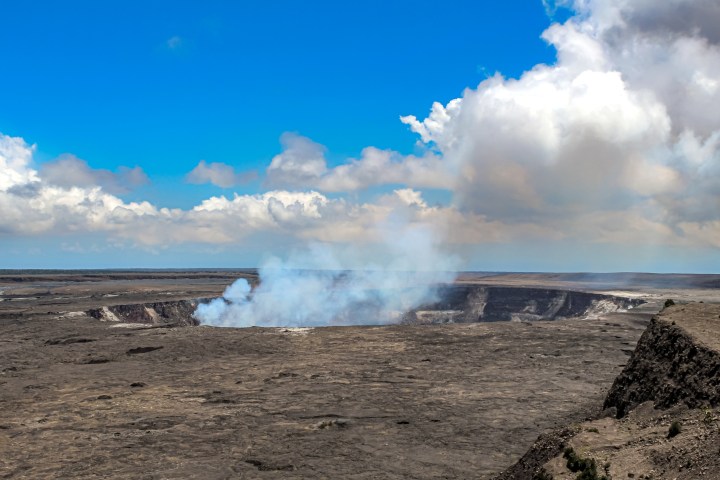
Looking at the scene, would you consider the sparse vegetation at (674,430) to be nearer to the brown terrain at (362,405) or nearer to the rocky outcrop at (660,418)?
the rocky outcrop at (660,418)

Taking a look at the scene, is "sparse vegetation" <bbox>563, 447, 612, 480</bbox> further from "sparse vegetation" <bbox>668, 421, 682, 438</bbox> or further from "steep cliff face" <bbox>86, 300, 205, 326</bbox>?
"steep cliff face" <bbox>86, 300, 205, 326</bbox>

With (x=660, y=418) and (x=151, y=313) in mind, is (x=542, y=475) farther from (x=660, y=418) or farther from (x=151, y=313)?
(x=151, y=313)

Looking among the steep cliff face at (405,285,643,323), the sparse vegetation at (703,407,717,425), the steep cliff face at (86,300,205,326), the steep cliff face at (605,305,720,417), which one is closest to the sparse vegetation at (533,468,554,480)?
the sparse vegetation at (703,407,717,425)

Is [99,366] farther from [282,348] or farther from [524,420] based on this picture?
[524,420]

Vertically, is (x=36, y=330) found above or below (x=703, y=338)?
below

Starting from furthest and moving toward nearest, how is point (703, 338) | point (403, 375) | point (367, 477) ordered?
point (403, 375) → point (367, 477) → point (703, 338)

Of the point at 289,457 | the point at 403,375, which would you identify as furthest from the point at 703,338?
the point at 403,375
